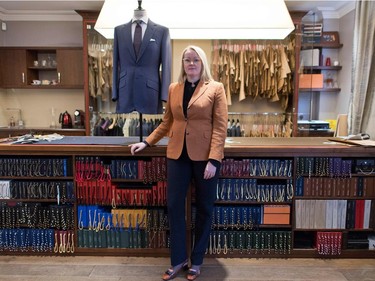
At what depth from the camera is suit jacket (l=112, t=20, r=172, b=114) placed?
2.48 meters

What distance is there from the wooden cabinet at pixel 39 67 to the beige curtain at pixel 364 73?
12.1 ft

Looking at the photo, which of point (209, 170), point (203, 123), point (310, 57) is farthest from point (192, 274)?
point (310, 57)

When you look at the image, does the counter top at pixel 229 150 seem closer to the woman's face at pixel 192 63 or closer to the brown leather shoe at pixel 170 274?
the woman's face at pixel 192 63

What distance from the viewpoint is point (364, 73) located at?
9.70 feet

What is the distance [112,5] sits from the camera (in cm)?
293

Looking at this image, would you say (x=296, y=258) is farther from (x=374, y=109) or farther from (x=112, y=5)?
(x=112, y=5)

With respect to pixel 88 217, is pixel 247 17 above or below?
above

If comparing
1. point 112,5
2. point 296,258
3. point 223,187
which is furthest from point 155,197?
point 112,5

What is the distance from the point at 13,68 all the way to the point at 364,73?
15.5ft

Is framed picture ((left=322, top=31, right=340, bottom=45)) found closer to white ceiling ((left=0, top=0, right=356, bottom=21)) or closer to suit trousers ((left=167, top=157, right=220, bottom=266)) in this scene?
white ceiling ((left=0, top=0, right=356, bottom=21))

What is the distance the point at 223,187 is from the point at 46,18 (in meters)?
4.34

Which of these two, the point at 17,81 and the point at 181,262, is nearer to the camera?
the point at 181,262

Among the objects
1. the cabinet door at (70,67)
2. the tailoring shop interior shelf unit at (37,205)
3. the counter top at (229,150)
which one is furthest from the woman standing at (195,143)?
the cabinet door at (70,67)

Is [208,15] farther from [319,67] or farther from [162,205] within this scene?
[319,67]
